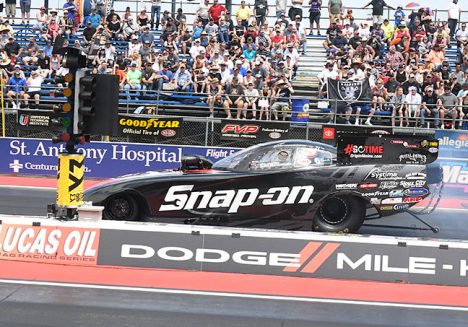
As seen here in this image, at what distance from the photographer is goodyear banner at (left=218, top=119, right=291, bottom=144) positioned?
24.0 m

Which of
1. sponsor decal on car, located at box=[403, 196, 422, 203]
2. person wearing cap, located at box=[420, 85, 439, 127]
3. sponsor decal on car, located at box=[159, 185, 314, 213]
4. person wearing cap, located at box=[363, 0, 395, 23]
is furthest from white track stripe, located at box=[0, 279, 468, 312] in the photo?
person wearing cap, located at box=[363, 0, 395, 23]

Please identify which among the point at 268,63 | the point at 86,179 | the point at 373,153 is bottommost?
the point at 86,179

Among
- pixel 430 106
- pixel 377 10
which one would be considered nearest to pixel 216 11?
pixel 377 10

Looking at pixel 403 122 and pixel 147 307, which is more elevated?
pixel 403 122

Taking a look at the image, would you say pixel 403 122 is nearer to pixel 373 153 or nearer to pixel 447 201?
pixel 447 201

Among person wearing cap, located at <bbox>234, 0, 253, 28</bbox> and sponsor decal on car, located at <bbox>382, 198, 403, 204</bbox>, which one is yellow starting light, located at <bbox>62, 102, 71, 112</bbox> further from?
person wearing cap, located at <bbox>234, 0, 253, 28</bbox>

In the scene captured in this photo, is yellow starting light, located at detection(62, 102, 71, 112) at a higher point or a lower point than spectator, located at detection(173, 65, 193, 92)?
lower

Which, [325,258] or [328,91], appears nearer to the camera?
[325,258]

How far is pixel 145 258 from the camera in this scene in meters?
12.1

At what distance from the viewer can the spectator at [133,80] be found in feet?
86.0

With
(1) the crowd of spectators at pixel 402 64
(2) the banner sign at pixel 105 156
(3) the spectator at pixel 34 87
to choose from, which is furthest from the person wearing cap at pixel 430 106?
(3) the spectator at pixel 34 87

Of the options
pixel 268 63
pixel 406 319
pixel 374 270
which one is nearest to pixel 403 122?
pixel 268 63

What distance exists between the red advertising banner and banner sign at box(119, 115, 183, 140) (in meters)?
12.4

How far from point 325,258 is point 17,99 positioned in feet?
53.1
